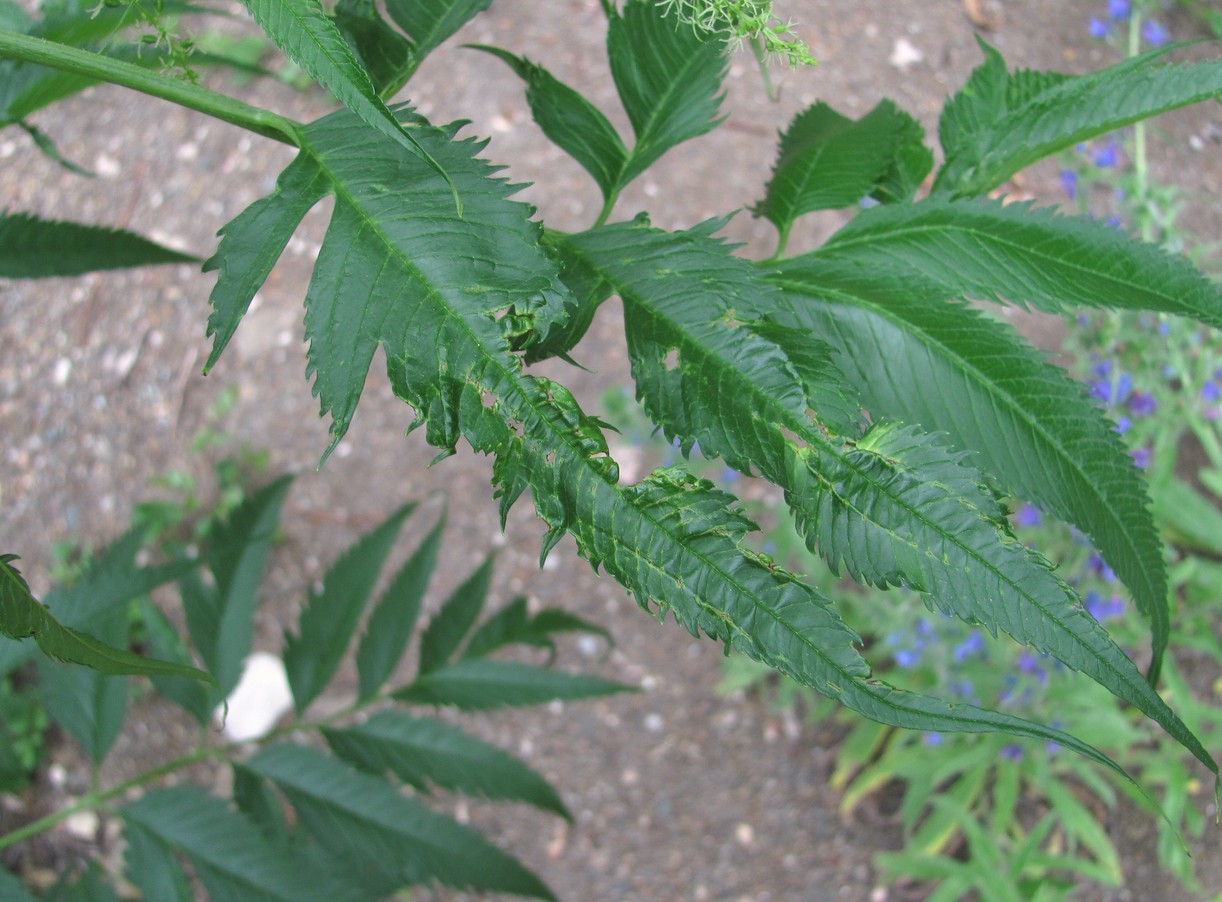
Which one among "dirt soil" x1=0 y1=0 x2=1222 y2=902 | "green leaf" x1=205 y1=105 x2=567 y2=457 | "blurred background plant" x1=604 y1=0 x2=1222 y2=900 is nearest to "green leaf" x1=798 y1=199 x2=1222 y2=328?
"green leaf" x1=205 y1=105 x2=567 y2=457

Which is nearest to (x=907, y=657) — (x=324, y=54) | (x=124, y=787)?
(x=124, y=787)

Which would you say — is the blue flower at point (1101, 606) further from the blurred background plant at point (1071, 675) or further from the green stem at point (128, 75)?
the green stem at point (128, 75)

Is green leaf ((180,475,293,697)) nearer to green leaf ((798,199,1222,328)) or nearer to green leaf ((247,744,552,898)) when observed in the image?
green leaf ((247,744,552,898))

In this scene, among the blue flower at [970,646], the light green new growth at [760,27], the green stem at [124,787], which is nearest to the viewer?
the light green new growth at [760,27]

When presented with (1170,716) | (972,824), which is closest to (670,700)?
(972,824)

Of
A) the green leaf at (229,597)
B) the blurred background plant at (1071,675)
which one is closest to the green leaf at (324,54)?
the green leaf at (229,597)

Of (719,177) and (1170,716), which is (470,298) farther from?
(719,177)

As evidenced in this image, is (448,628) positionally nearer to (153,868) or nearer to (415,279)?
(153,868)

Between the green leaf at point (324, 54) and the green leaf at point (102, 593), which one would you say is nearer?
the green leaf at point (324, 54)
